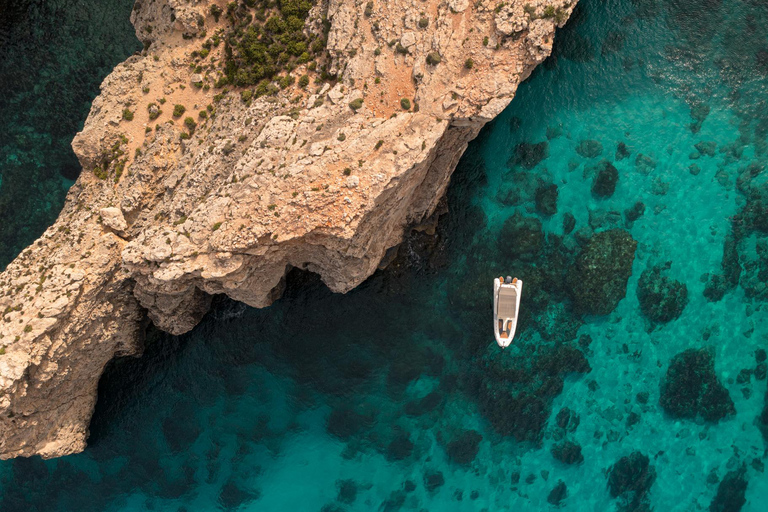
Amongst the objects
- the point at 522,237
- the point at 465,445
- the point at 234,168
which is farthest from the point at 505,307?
the point at 234,168

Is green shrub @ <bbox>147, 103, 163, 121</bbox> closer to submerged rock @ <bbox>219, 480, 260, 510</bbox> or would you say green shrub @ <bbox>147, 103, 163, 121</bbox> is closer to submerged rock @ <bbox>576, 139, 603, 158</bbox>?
submerged rock @ <bbox>219, 480, 260, 510</bbox>

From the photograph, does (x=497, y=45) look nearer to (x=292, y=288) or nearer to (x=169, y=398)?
(x=292, y=288)

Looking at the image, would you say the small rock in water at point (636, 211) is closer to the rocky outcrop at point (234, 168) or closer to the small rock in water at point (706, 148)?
the small rock in water at point (706, 148)

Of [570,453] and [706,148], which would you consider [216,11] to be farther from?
[570,453]

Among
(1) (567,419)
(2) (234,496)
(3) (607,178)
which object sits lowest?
(1) (567,419)

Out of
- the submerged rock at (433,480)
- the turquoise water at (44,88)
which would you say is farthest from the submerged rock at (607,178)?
the turquoise water at (44,88)
